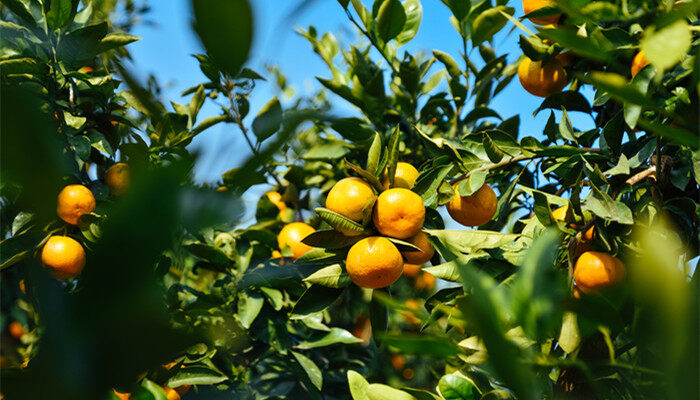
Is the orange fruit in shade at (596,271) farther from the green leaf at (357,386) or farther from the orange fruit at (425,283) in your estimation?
the orange fruit at (425,283)

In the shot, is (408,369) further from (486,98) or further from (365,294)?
(486,98)

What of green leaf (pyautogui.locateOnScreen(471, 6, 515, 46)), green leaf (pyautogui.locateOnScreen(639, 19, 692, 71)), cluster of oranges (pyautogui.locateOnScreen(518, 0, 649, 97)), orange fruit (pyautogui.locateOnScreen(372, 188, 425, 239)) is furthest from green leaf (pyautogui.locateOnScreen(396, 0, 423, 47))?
green leaf (pyautogui.locateOnScreen(639, 19, 692, 71))

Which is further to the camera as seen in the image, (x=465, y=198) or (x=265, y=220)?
(x=265, y=220)

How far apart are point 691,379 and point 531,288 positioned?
68 millimetres

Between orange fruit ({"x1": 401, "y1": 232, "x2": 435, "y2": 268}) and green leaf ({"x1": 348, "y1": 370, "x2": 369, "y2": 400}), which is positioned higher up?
orange fruit ({"x1": 401, "y1": 232, "x2": 435, "y2": 268})

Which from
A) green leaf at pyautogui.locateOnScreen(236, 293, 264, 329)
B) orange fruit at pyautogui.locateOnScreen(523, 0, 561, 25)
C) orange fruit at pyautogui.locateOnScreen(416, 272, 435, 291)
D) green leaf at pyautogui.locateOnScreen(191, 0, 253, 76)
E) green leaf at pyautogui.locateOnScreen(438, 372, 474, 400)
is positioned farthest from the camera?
orange fruit at pyautogui.locateOnScreen(416, 272, 435, 291)

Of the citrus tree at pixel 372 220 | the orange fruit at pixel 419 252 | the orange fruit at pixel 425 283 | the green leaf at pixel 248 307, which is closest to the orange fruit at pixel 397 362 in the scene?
the citrus tree at pixel 372 220

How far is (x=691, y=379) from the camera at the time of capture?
19 centimetres

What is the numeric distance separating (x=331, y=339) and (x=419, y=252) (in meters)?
0.57

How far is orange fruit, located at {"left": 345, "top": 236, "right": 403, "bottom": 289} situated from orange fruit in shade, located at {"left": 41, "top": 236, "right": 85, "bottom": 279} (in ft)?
2.11

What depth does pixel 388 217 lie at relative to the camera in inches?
32.2

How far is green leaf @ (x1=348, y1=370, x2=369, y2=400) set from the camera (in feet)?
2.48

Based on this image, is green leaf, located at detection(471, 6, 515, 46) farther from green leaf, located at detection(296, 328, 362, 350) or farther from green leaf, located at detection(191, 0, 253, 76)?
green leaf, located at detection(191, 0, 253, 76)

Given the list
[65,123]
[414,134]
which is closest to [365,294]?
[414,134]
